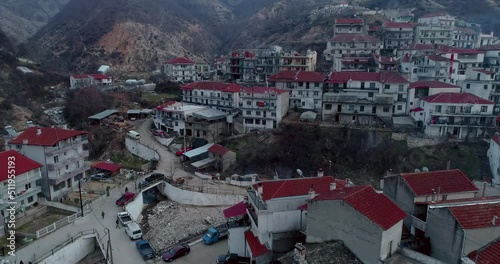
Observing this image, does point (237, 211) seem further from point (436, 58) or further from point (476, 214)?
point (436, 58)

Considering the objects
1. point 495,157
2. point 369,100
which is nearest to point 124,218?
point 369,100

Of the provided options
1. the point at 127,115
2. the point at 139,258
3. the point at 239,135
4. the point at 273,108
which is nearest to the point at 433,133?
the point at 273,108

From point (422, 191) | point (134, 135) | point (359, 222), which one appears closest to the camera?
point (359, 222)

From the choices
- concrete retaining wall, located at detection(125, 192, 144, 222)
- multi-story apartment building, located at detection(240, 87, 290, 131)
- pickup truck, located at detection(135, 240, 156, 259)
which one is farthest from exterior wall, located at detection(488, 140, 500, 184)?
concrete retaining wall, located at detection(125, 192, 144, 222)

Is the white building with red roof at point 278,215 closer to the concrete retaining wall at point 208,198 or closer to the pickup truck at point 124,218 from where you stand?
the pickup truck at point 124,218

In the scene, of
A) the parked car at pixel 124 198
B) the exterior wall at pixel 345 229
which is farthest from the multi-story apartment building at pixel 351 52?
the exterior wall at pixel 345 229

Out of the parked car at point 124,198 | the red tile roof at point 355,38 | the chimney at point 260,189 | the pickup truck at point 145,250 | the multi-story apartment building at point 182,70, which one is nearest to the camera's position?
the chimney at point 260,189
